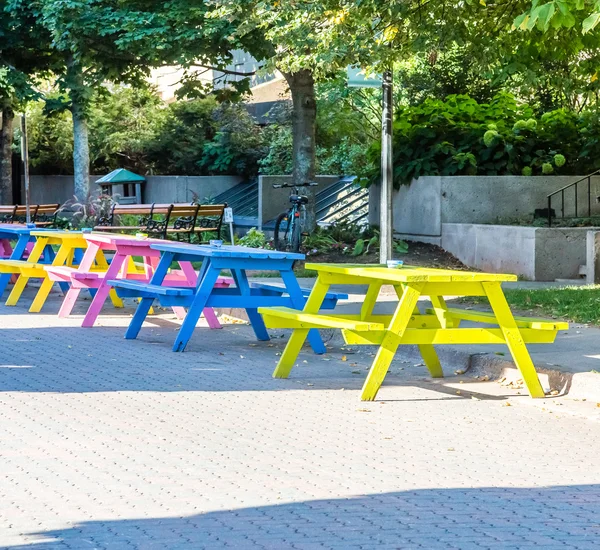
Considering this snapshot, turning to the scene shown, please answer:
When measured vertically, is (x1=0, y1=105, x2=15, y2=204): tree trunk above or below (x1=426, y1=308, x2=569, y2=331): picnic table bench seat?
above

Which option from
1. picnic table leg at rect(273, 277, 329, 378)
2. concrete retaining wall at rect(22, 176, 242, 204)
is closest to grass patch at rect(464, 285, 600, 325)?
picnic table leg at rect(273, 277, 329, 378)

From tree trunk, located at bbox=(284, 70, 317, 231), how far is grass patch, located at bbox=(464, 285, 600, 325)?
25.4ft

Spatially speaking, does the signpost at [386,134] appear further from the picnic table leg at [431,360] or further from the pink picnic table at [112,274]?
the picnic table leg at [431,360]

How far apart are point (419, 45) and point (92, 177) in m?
24.8

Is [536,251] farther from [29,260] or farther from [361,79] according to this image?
[29,260]

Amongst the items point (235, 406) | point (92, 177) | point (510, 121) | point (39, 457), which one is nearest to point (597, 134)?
point (510, 121)

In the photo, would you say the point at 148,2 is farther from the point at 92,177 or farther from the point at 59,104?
the point at 92,177

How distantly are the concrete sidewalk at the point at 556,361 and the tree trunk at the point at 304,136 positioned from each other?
34.7 ft

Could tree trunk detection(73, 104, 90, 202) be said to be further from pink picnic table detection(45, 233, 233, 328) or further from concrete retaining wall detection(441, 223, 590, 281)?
pink picnic table detection(45, 233, 233, 328)

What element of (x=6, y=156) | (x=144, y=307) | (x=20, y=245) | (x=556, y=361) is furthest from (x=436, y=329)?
(x=6, y=156)

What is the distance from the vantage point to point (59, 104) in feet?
100

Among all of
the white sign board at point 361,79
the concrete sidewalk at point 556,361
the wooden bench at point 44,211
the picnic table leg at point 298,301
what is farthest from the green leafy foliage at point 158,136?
the concrete sidewalk at point 556,361

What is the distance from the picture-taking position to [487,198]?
19844 mm

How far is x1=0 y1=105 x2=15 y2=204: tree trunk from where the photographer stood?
34.2 metres
